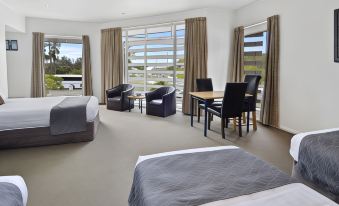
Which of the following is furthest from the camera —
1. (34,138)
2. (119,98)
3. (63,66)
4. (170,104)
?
(63,66)

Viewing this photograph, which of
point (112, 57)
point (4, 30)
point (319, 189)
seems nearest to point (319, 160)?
point (319, 189)

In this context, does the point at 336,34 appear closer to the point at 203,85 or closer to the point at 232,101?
the point at 232,101

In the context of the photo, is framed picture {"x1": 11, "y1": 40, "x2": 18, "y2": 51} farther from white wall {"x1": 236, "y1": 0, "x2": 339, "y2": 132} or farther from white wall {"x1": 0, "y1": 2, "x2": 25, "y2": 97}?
white wall {"x1": 236, "y1": 0, "x2": 339, "y2": 132}

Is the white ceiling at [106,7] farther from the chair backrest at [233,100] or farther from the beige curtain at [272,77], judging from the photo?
the chair backrest at [233,100]

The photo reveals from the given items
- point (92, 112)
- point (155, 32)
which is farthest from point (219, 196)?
point (155, 32)

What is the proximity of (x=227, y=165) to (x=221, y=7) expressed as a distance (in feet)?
17.0

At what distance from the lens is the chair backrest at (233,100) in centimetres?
391

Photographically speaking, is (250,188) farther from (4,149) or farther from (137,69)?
(137,69)

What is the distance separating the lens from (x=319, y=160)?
1.83m

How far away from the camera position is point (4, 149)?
353 cm

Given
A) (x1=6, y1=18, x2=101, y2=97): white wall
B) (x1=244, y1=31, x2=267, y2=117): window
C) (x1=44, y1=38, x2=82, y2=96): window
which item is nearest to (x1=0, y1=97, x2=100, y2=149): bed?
(x1=244, y1=31, x2=267, y2=117): window

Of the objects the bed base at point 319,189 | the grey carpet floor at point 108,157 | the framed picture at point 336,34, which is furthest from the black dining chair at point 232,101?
the bed base at point 319,189

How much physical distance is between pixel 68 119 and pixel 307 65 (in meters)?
3.88

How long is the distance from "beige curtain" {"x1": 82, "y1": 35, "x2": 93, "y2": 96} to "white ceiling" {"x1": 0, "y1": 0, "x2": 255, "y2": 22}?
0.96 m
